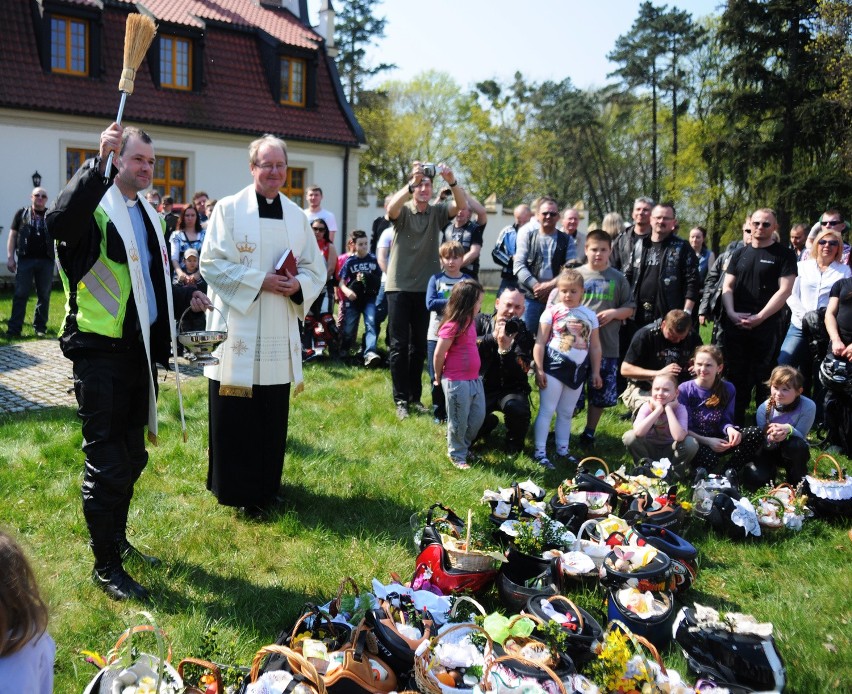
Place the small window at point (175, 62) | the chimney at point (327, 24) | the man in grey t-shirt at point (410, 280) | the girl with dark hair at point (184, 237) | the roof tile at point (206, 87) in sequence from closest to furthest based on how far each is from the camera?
1. the man in grey t-shirt at point (410, 280)
2. the girl with dark hair at point (184, 237)
3. the roof tile at point (206, 87)
4. the small window at point (175, 62)
5. the chimney at point (327, 24)

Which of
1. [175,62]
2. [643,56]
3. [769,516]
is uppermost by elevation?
[643,56]

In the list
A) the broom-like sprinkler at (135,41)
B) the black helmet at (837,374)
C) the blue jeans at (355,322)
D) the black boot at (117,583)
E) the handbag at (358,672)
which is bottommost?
the black boot at (117,583)

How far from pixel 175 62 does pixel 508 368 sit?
17380 mm

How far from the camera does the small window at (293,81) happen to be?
71.1 ft

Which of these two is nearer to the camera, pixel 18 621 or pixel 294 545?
pixel 18 621

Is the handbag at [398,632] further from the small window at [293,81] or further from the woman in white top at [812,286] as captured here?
the small window at [293,81]

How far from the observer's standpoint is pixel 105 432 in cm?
360

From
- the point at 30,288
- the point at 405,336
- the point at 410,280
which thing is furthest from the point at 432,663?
the point at 30,288

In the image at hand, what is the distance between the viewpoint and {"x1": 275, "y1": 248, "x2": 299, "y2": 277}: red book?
4516 mm

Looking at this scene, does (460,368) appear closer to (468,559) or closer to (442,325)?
(442,325)

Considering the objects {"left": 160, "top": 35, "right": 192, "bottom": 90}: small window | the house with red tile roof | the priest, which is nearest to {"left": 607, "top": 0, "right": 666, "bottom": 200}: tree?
the house with red tile roof

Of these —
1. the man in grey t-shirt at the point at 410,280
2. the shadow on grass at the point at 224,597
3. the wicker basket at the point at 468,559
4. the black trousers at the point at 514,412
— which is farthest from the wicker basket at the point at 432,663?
the man in grey t-shirt at the point at 410,280

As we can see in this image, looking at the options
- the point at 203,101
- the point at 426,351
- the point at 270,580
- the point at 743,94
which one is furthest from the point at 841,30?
the point at 270,580

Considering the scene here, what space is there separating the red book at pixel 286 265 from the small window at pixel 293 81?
18502mm
